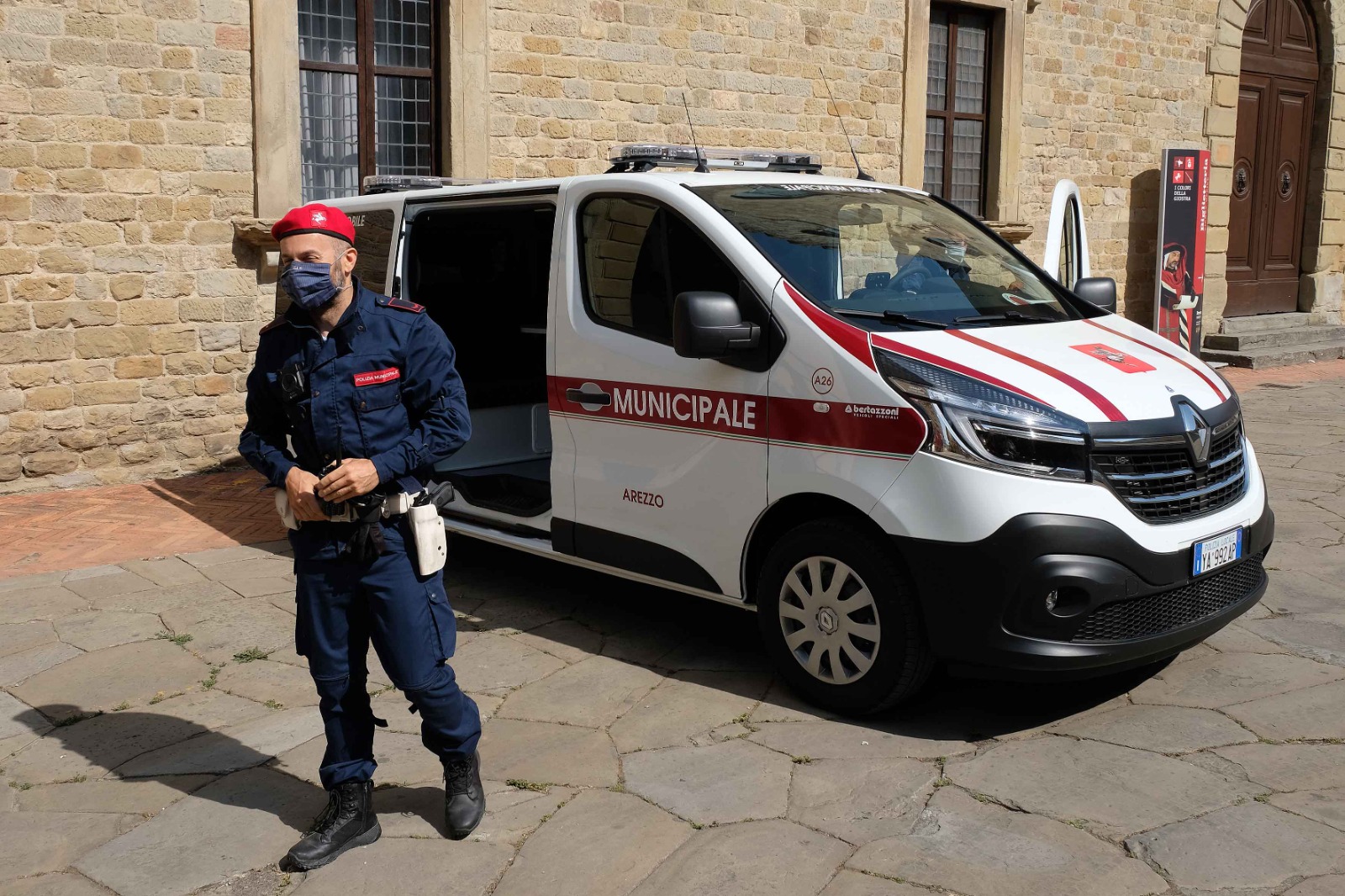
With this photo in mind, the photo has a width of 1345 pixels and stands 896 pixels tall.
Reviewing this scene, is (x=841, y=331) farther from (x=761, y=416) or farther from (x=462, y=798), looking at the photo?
(x=462, y=798)

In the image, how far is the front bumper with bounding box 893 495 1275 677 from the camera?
4047mm

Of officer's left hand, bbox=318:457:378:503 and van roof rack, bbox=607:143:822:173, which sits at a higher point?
van roof rack, bbox=607:143:822:173

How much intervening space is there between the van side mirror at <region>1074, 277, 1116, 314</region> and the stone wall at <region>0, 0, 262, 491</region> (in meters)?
6.02

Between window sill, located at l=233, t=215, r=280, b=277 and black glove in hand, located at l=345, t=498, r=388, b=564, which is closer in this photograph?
black glove in hand, located at l=345, t=498, r=388, b=564

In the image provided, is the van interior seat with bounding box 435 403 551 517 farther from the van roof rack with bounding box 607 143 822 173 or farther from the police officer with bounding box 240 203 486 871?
the police officer with bounding box 240 203 486 871

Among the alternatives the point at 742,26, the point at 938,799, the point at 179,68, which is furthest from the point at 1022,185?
the point at 938,799

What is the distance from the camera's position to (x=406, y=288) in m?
6.45

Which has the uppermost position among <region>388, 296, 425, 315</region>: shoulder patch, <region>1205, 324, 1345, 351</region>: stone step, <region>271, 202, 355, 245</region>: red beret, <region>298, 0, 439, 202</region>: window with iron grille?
<region>298, 0, 439, 202</region>: window with iron grille

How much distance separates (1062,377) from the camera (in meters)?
4.31

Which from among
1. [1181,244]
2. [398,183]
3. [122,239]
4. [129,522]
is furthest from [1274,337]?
[129,522]

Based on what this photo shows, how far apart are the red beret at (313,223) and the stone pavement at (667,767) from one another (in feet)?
5.51

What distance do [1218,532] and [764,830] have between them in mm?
1893

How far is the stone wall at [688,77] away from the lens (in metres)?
10.8

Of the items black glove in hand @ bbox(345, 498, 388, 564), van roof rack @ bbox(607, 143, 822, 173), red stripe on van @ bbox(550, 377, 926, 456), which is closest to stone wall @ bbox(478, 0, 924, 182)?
van roof rack @ bbox(607, 143, 822, 173)
